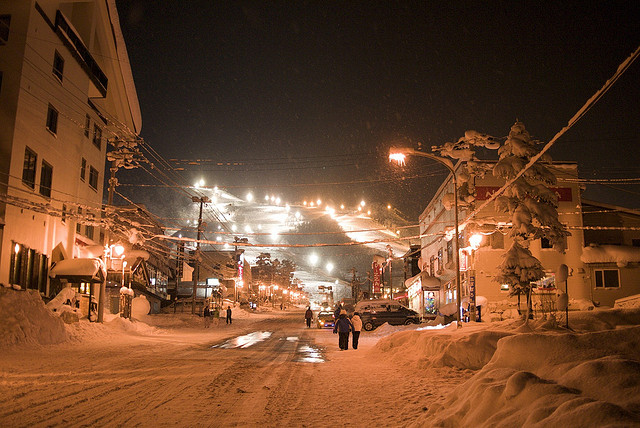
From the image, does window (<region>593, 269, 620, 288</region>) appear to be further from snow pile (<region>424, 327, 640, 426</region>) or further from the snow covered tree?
snow pile (<region>424, 327, 640, 426</region>)

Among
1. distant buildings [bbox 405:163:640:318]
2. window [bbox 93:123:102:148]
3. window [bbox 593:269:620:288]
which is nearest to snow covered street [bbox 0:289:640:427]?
window [bbox 93:123:102:148]

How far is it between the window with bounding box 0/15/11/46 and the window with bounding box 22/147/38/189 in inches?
184

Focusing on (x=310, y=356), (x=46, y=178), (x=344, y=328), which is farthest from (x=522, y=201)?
(x=46, y=178)

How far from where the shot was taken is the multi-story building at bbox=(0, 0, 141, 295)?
21016 mm

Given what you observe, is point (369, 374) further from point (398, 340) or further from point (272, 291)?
point (272, 291)

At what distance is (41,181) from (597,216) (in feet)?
127

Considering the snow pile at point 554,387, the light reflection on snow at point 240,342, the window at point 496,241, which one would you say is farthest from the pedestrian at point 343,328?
the window at point 496,241

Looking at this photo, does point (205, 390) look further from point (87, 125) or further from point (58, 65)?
point (87, 125)

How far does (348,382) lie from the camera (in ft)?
41.5

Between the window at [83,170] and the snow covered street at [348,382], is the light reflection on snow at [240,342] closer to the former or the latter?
the snow covered street at [348,382]

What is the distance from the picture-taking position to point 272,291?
438 feet

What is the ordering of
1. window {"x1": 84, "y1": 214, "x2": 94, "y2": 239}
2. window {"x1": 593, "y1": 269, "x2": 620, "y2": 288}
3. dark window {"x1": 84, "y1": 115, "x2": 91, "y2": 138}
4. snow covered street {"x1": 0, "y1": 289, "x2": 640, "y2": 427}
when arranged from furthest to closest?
window {"x1": 593, "y1": 269, "x2": 620, "y2": 288}, window {"x1": 84, "y1": 214, "x2": 94, "y2": 239}, dark window {"x1": 84, "y1": 115, "x2": 91, "y2": 138}, snow covered street {"x1": 0, "y1": 289, "x2": 640, "y2": 427}

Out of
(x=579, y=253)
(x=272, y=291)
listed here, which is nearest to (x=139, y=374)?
(x=579, y=253)

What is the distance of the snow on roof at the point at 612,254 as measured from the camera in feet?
114
